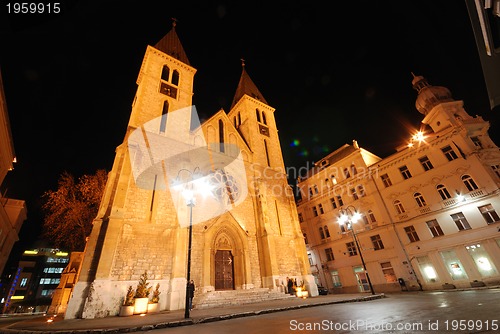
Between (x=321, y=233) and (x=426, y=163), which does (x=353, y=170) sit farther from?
(x=321, y=233)

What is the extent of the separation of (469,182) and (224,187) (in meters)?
21.3

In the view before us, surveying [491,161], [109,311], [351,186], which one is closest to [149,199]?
[109,311]

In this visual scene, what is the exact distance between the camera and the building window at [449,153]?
20812 mm

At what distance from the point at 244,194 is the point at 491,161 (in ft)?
70.6

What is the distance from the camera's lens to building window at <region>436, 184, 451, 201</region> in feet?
67.5

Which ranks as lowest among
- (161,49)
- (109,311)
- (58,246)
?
(109,311)

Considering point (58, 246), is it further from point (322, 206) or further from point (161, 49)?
point (322, 206)

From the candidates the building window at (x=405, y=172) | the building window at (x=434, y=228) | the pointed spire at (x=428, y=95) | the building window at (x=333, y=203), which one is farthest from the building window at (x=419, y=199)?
the pointed spire at (x=428, y=95)

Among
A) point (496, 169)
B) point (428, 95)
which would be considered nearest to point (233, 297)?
point (496, 169)

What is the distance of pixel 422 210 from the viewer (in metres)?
21.6

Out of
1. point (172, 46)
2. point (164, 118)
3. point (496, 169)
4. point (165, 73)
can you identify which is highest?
point (172, 46)

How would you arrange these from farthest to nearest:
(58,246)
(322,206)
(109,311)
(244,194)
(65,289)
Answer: (322,206), (58,246), (244,194), (65,289), (109,311)

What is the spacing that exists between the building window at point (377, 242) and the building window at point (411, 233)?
2770mm

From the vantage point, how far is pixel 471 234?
1855 cm
